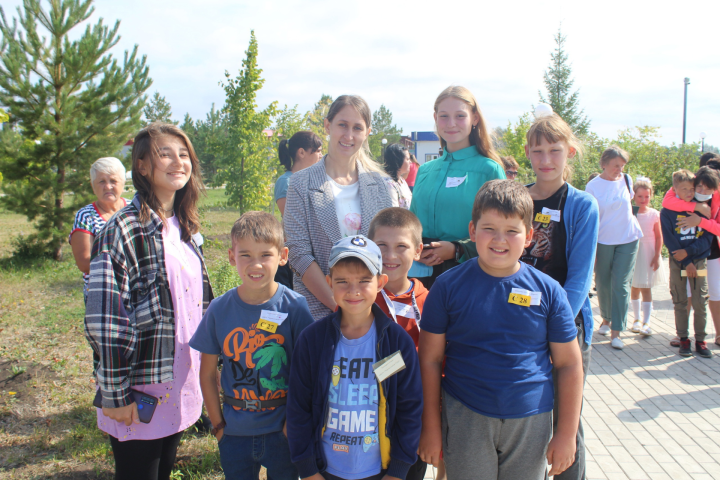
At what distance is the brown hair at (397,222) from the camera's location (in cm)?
230

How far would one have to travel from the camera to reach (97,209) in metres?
3.96

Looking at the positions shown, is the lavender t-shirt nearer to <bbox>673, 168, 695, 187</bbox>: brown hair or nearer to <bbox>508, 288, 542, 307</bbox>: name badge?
<bbox>508, 288, 542, 307</bbox>: name badge

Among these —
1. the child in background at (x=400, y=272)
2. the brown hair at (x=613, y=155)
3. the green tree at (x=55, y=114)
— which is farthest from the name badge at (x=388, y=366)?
the green tree at (x=55, y=114)

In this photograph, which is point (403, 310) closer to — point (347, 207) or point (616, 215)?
point (347, 207)

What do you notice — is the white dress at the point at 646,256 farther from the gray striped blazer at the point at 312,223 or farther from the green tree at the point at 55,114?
the green tree at the point at 55,114

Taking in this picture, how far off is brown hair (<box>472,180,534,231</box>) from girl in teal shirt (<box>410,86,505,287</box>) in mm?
494

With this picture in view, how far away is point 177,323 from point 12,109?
11.0 meters

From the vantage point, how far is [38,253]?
1035cm

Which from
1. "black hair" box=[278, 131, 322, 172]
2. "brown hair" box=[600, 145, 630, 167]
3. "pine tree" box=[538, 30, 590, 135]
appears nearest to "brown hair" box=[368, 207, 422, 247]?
"black hair" box=[278, 131, 322, 172]

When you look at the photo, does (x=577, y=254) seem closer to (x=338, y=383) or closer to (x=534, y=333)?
(x=534, y=333)

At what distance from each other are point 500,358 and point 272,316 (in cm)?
105

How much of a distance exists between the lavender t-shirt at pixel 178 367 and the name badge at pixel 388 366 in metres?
1.00

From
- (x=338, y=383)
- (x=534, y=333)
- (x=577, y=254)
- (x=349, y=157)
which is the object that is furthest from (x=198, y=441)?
(x=577, y=254)

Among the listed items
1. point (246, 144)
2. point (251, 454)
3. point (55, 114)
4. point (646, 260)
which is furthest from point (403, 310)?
point (55, 114)
